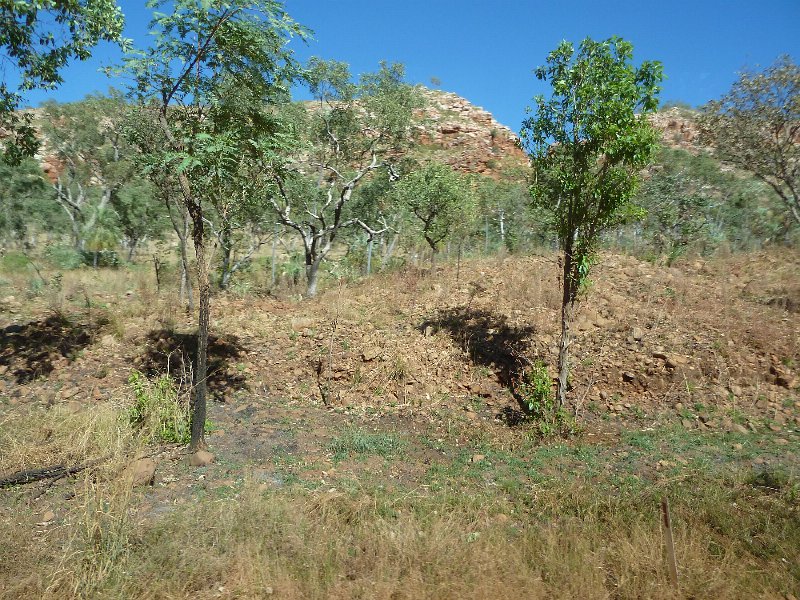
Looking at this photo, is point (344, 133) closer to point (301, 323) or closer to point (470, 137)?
point (301, 323)

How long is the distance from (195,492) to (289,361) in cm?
449

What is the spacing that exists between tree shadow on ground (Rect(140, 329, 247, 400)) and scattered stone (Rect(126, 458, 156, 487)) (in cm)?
286

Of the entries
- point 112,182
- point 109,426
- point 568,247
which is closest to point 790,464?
point 568,247

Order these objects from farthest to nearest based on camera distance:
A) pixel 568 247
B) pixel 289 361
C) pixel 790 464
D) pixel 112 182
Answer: pixel 112 182, pixel 289 361, pixel 568 247, pixel 790 464

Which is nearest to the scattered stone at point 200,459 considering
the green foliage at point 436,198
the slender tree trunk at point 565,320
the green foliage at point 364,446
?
the green foliage at point 364,446

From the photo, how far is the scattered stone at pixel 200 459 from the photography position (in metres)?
5.85

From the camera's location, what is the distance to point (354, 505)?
4.86 metres

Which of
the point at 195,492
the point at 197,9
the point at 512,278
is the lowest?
the point at 195,492

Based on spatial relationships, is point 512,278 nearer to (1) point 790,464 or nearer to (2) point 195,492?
(1) point 790,464

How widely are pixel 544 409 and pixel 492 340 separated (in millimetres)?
2449

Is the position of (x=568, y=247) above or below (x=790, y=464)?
above

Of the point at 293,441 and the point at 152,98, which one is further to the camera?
the point at 293,441

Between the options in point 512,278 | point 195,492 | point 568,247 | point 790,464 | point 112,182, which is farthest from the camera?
point 112,182

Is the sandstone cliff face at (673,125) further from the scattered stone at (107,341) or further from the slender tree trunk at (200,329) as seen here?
the slender tree trunk at (200,329)
